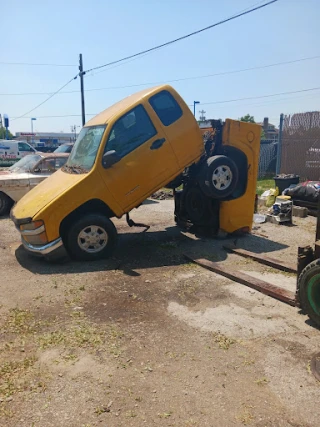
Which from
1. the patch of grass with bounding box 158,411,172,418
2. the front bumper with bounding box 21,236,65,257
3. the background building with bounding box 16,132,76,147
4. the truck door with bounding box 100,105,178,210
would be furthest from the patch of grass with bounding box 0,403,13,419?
the background building with bounding box 16,132,76,147

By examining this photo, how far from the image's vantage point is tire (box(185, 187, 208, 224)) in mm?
7902

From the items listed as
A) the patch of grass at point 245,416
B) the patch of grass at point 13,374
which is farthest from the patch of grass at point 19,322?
the patch of grass at point 245,416

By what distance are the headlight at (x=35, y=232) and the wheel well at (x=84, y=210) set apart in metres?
0.33

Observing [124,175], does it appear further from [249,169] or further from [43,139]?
[43,139]

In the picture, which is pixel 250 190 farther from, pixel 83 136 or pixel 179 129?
pixel 83 136

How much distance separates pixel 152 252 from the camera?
7004 mm

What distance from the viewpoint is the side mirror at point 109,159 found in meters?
6.19

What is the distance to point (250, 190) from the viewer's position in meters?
7.71

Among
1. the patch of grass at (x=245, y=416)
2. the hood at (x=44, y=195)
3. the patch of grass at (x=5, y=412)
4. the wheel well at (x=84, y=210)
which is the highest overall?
the hood at (x=44, y=195)

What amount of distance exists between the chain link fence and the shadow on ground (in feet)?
23.4

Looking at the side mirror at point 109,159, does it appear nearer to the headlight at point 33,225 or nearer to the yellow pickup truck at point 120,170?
the yellow pickup truck at point 120,170

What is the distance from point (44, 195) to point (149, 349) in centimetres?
358

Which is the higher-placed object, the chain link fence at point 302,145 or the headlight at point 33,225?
the chain link fence at point 302,145

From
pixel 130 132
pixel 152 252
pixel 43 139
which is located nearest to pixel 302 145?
pixel 152 252
